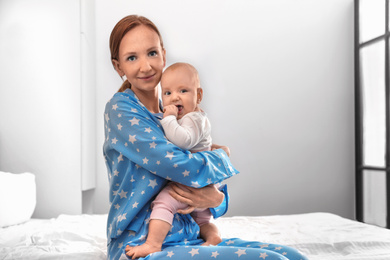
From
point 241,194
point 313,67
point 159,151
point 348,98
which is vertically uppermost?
point 313,67

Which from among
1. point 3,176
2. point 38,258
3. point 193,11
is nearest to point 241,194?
point 193,11

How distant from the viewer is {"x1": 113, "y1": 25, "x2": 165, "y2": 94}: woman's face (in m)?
1.27

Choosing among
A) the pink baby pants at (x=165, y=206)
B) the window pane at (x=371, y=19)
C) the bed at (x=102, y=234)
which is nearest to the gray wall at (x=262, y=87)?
the window pane at (x=371, y=19)

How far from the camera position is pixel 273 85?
3.86m

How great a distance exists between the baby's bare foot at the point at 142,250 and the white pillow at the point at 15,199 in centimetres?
141

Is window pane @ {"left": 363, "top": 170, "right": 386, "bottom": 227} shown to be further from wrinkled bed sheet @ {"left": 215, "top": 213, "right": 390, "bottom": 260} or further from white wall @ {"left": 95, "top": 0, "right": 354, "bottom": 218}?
wrinkled bed sheet @ {"left": 215, "top": 213, "right": 390, "bottom": 260}

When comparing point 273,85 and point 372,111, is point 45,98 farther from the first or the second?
point 372,111

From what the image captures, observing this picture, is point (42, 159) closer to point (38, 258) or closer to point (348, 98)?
point (38, 258)

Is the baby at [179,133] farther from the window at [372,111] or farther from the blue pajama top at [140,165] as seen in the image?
the window at [372,111]

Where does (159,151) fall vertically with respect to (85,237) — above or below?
above

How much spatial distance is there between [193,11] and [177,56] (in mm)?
427

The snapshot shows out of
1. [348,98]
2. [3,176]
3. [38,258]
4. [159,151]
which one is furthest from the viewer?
[348,98]

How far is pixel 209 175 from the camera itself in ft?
3.88

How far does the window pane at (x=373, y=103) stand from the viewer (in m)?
3.60
